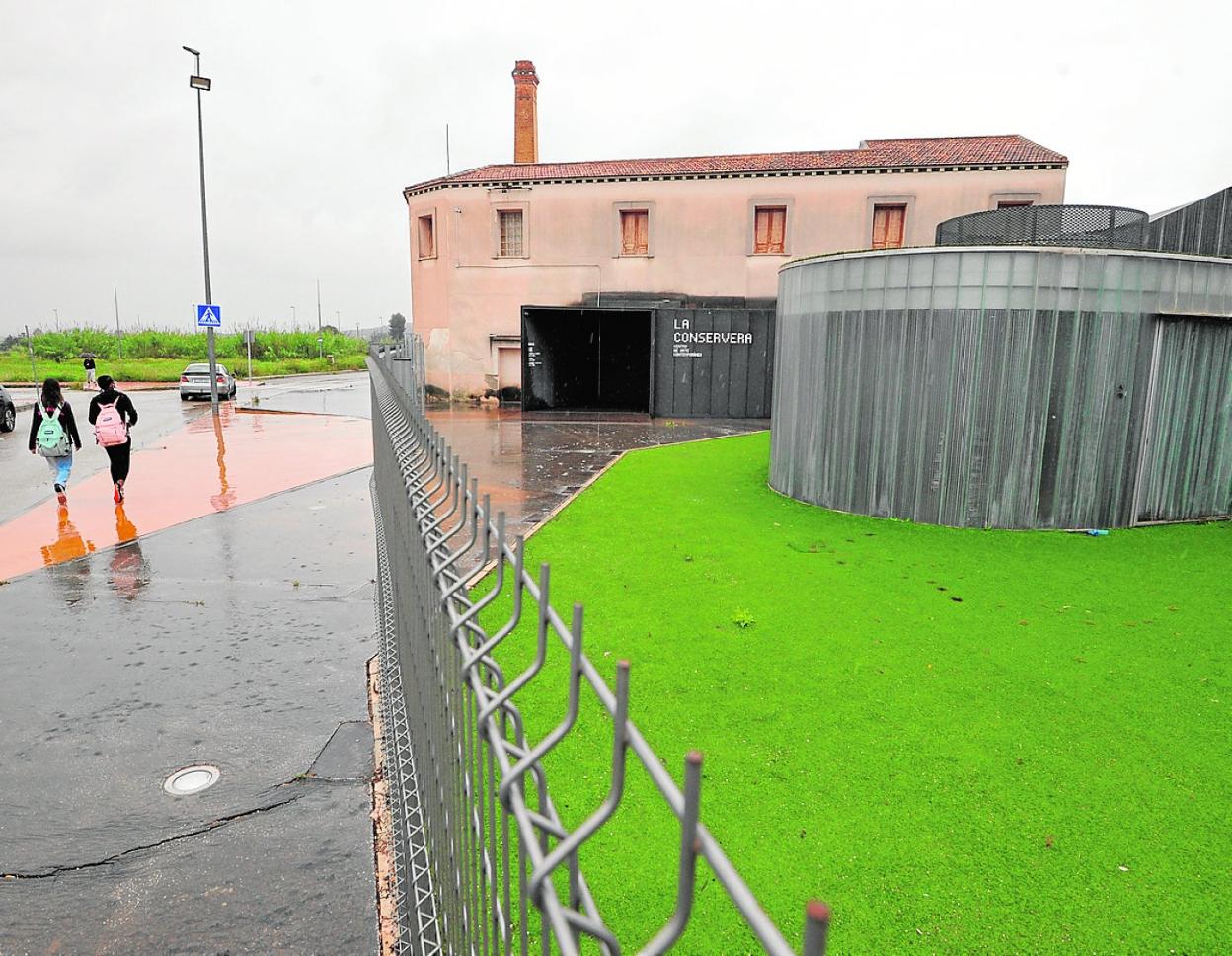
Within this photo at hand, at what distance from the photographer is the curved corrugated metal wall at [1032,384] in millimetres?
8305

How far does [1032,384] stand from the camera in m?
8.40

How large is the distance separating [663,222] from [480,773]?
24.9 m

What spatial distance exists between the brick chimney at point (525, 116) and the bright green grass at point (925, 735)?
27379mm

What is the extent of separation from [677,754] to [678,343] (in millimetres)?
19016

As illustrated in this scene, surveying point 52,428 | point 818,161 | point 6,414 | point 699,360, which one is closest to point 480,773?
point 52,428

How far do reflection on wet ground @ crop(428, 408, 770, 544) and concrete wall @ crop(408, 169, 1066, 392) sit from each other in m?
3.49

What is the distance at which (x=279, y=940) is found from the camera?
300cm

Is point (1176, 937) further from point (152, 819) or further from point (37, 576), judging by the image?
point (37, 576)

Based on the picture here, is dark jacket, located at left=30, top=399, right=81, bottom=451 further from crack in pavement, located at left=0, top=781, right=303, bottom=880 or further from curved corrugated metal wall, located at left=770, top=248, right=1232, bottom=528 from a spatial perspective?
curved corrugated metal wall, located at left=770, top=248, right=1232, bottom=528

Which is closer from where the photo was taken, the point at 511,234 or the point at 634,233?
the point at 634,233

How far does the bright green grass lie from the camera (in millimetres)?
3072

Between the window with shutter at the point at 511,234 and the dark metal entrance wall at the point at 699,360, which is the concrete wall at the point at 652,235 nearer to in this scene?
the window with shutter at the point at 511,234

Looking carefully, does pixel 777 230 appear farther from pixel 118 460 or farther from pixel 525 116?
pixel 118 460

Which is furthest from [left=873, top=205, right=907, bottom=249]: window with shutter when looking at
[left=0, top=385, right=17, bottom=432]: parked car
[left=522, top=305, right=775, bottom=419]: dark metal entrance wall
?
[left=0, top=385, right=17, bottom=432]: parked car
